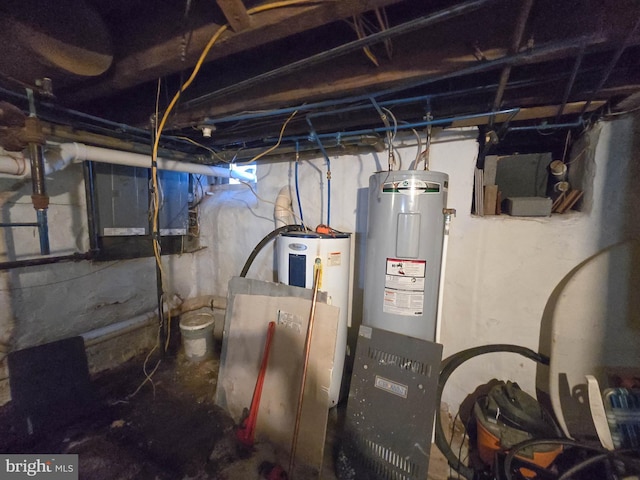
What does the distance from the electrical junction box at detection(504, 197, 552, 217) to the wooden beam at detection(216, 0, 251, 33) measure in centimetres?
152

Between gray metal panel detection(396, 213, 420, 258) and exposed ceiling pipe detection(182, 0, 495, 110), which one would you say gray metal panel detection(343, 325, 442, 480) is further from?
exposed ceiling pipe detection(182, 0, 495, 110)

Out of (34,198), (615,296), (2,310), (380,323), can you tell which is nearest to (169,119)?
(34,198)

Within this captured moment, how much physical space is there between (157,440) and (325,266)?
142 cm

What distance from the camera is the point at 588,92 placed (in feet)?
3.44

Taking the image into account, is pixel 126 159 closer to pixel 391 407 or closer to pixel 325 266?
pixel 325 266

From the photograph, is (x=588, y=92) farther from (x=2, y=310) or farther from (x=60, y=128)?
(x=2, y=310)

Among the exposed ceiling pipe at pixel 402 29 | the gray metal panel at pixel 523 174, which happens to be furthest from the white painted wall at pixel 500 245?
the exposed ceiling pipe at pixel 402 29

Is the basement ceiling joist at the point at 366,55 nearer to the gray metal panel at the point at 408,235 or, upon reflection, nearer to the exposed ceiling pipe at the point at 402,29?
the exposed ceiling pipe at the point at 402,29

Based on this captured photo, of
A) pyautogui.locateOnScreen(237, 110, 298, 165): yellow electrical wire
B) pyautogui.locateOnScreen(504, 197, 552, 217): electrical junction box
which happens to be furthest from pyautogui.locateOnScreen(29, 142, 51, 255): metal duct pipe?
pyautogui.locateOnScreen(504, 197, 552, 217): electrical junction box

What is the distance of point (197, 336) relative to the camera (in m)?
2.12

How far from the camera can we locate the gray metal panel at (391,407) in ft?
3.75

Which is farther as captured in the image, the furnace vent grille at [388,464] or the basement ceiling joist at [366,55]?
the furnace vent grille at [388,464]

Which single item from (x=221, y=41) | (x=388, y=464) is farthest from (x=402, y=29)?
(x=388, y=464)

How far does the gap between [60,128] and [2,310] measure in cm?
120
